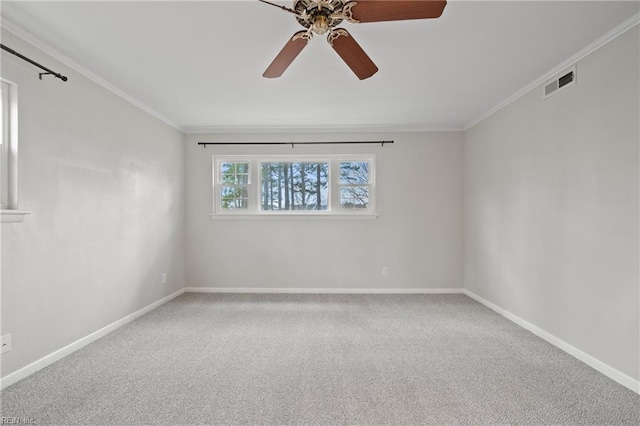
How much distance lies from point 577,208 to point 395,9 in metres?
2.28

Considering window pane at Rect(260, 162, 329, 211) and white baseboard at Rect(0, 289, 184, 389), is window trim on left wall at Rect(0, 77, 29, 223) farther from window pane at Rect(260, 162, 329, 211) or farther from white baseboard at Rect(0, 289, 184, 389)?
window pane at Rect(260, 162, 329, 211)

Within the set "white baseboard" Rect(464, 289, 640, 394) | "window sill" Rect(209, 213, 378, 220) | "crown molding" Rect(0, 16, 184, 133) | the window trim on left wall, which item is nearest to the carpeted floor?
"white baseboard" Rect(464, 289, 640, 394)

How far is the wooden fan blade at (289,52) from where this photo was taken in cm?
178

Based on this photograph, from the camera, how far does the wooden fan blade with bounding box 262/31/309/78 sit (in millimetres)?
1776

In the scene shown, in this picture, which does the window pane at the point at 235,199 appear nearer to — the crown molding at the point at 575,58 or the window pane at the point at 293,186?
the window pane at the point at 293,186

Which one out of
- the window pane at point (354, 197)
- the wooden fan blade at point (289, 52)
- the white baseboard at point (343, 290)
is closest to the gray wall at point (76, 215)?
the white baseboard at point (343, 290)

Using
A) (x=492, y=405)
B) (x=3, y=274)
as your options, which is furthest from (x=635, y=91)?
(x=3, y=274)

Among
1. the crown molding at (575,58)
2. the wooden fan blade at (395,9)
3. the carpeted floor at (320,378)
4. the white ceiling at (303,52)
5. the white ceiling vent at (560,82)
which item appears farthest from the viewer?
the white ceiling vent at (560,82)

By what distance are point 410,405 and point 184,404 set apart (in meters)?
1.39

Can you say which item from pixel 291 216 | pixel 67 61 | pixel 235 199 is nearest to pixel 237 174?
pixel 235 199

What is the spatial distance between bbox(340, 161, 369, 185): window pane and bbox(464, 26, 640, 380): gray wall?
1.70m

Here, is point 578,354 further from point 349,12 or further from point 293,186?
point 293,186

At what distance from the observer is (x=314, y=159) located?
4.98 metres

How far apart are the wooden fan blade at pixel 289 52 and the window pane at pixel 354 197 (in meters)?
2.93
